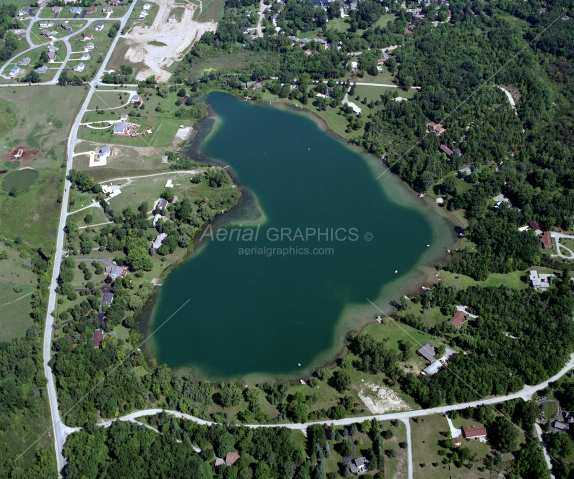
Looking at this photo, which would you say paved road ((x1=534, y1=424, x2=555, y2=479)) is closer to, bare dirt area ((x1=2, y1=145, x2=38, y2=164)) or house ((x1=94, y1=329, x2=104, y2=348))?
house ((x1=94, y1=329, x2=104, y2=348))

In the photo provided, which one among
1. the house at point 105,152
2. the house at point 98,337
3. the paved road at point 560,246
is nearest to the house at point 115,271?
the house at point 98,337

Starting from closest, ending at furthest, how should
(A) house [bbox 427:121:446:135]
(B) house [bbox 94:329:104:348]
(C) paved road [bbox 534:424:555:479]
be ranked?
(C) paved road [bbox 534:424:555:479], (B) house [bbox 94:329:104:348], (A) house [bbox 427:121:446:135]

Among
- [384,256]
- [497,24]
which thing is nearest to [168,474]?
[384,256]

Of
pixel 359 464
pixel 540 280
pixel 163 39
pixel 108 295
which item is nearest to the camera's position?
pixel 359 464

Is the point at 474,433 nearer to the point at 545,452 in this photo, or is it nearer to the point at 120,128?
the point at 545,452

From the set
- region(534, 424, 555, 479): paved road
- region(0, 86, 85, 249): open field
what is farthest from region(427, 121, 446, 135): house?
region(0, 86, 85, 249): open field

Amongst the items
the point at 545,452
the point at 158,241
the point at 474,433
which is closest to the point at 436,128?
the point at 158,241
